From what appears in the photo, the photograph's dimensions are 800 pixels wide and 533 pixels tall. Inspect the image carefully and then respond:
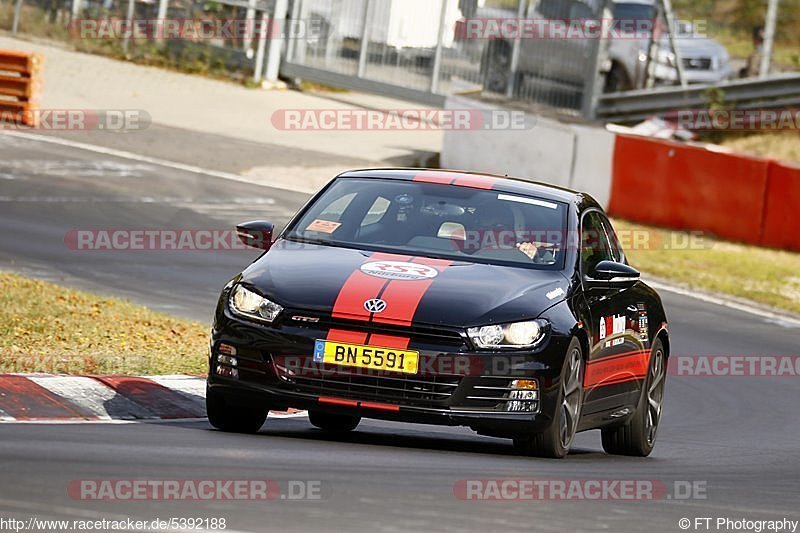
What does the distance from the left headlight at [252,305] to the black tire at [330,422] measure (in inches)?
47.7

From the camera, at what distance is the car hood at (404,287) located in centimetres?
783

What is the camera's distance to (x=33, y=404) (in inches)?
329

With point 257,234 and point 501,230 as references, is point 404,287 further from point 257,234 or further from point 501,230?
point 257,234

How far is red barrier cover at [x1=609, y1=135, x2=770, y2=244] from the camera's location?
22.9m

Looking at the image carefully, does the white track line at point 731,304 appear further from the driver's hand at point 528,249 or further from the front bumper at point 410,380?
the front bumper at point 410,380

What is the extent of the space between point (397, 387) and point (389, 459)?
341 mm

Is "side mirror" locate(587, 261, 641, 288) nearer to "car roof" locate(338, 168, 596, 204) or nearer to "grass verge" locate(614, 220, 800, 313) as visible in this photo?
"car roof" locate(338, 168, 596, 204)

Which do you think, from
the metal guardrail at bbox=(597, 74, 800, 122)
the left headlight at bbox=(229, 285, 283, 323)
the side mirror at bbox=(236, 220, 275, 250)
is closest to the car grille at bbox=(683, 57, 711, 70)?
the metal guardrail at bbox=(597, 74, 800, 122)

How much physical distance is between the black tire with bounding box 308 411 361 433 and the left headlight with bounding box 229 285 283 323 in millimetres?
1210

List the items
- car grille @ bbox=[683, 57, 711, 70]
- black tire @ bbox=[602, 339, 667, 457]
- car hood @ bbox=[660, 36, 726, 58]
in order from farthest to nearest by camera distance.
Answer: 1. car grille @ bbox=[683, 57, 711, 70]
2. car hood @ bbox=[660, 36, 726, 58]
3. black tire @ bbox=[602, 339, 667, 457]

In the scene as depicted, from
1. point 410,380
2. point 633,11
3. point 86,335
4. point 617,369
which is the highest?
point 633,11

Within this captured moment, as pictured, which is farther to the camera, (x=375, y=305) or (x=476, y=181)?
(x=476, y=181)

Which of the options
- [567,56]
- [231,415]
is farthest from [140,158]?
[231,415]

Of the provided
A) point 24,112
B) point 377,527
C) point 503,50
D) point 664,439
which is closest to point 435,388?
point 377,527
